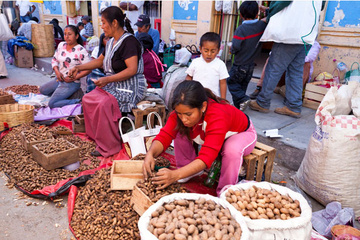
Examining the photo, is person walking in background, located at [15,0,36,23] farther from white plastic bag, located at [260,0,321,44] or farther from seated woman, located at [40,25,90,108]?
white plastic bag, located at [260,0,321,44]

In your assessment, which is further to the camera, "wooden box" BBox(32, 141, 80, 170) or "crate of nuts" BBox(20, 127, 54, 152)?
"crate of nuts" BBox(20, 127, 54, 152)

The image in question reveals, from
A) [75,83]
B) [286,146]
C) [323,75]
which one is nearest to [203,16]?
[323,75]

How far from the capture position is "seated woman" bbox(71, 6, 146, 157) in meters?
3.46

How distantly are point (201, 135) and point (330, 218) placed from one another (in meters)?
1.30

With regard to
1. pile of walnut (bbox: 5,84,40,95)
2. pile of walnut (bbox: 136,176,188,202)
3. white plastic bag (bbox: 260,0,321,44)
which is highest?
white plastic bag (bbox: 260,0,321,44)

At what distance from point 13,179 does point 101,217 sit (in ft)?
4.35

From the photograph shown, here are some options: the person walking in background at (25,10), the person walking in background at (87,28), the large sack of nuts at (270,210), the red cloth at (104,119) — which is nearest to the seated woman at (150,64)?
the red cloth at (104,119)

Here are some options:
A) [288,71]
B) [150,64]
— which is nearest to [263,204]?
[288,71]

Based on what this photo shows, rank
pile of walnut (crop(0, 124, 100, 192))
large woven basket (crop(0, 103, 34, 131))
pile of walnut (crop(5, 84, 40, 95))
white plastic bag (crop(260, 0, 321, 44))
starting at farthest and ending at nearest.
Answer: pile of walnut (crop(5, 84, 40, 95))
large woven basket (crop(0, 103, 34, 131))
white plastic bag (crop(260, 0, 321, 44))
pile of walnut (crop(0, 124, 100, 192))

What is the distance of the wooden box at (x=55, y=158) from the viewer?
293 centimetres

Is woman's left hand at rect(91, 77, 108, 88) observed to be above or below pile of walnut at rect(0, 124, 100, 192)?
above

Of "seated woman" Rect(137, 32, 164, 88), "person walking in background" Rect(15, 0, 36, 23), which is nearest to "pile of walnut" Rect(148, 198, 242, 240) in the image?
"seated woman" Rect(137, 32, 164, 88)

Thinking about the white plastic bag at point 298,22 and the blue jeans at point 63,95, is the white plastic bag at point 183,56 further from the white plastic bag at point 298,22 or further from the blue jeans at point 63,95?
the blue jeans at point 63,95

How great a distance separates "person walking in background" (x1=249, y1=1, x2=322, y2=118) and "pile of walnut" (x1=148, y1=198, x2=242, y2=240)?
2910 millimetres
